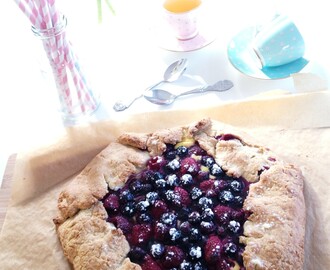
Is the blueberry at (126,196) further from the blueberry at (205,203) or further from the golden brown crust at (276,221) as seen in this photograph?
the golden brown crust at (276,221)

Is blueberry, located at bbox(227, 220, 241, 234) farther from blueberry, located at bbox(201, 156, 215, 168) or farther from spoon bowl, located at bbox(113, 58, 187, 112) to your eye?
spoon bowl, located at bbox(113, 58, 187, 112)

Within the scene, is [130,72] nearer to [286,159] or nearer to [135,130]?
[135,130]

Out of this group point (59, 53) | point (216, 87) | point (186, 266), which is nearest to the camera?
point (186, 266)

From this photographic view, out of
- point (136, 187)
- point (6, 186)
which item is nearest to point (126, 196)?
point (136, 187)

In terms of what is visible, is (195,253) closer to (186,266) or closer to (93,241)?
(186,266)

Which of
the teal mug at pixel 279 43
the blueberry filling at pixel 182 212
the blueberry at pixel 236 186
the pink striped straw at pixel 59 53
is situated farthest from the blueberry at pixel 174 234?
the teal mug at pixel 279 43
